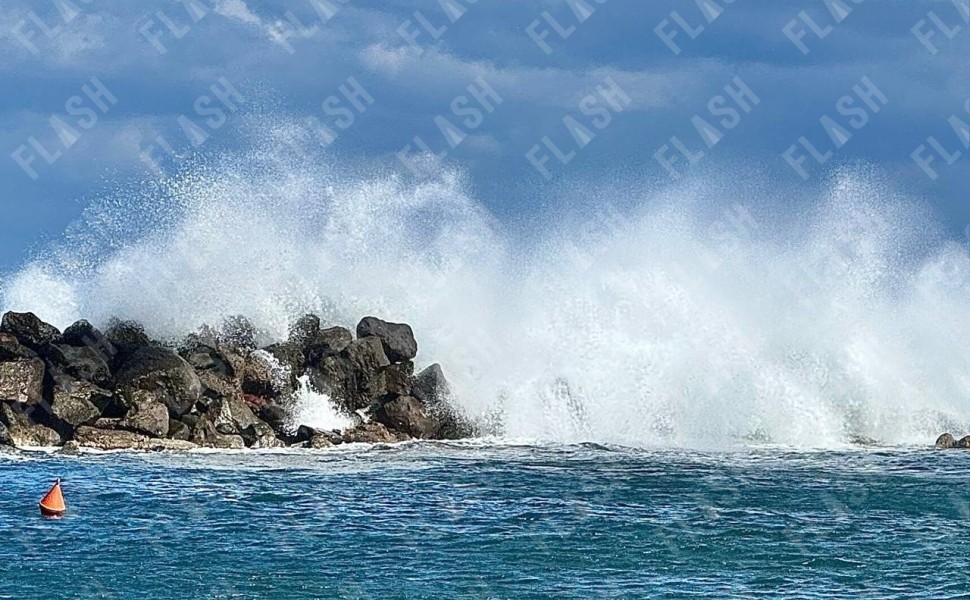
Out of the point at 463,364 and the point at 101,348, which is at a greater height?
the point at 101,348

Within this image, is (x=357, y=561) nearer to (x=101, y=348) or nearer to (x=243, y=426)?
(x=243, y=426)

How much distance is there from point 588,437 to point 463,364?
8876 millimetres

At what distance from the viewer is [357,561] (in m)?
23.8

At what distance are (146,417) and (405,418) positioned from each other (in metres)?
9.73

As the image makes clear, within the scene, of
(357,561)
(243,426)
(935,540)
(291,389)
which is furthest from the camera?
(291,389)

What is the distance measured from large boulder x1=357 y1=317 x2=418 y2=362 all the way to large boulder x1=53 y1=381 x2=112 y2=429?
1179cm

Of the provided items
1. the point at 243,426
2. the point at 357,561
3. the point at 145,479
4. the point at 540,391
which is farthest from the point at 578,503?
the point at 540,391

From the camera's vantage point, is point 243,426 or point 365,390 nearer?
point 243,426

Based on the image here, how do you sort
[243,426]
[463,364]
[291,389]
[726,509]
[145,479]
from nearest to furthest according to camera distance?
1. [726,509]
2. [145,479]
3. [243,426]
4. [291,389]
5. [463,364]

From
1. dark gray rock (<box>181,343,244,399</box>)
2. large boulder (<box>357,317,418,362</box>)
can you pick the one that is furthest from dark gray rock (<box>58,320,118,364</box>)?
large boulder (<box>357,317,418,362</box>)

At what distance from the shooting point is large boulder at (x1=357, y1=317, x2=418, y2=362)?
1921 inches

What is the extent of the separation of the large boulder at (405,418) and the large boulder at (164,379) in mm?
7042

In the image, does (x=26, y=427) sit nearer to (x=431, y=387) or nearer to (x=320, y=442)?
(x=320, y=442)

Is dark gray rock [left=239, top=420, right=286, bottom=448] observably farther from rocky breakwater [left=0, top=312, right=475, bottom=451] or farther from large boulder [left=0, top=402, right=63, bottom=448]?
large boulder [left=0, top=402, right=63, bottom=448]
